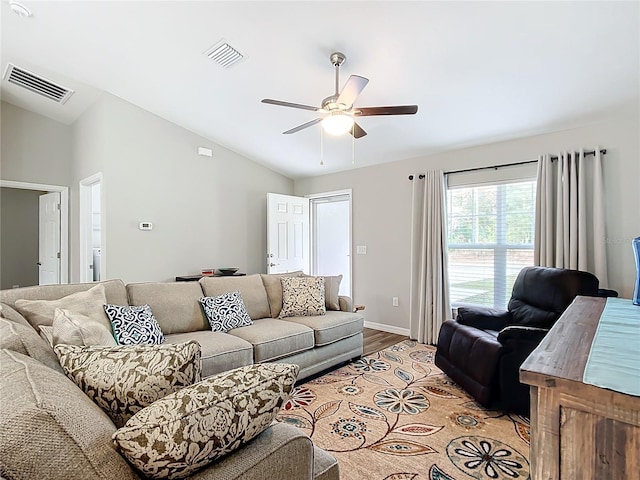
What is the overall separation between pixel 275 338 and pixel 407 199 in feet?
8.92

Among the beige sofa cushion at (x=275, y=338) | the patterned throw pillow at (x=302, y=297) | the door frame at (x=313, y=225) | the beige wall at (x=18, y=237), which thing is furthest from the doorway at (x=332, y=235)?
the beige wall at (x=18, y=237)

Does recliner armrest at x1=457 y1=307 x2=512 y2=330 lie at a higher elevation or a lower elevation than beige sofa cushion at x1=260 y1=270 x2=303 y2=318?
lower

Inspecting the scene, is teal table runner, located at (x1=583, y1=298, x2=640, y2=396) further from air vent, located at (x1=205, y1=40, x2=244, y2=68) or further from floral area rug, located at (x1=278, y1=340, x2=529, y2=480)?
air vent, located at (x1=205, y1=40, x2=244, y2=68)

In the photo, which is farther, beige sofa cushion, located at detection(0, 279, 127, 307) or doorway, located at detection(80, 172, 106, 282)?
doorway, located at detection(80, 172, 106, 282)

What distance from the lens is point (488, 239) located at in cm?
401

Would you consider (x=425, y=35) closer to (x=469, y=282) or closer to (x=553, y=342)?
(x=553, y=342)

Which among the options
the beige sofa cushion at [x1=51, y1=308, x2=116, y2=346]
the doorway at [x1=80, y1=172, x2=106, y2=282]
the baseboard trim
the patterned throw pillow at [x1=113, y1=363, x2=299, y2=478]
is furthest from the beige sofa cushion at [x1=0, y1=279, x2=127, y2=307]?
the baseboard trim

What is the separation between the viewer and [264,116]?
397 centimetres

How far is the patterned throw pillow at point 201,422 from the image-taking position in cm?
75

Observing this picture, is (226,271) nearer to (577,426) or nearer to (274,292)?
(274,292)

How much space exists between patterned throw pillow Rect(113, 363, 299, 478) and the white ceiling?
2.38 metres

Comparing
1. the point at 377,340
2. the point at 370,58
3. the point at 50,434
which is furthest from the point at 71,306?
the point at 377,340

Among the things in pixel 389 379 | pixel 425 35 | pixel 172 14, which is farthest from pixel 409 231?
→ pixel 172 14

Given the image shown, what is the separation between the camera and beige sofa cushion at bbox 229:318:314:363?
107 inches
